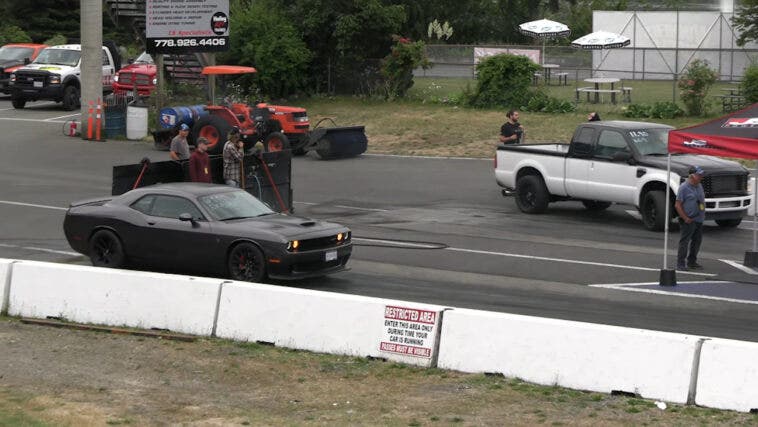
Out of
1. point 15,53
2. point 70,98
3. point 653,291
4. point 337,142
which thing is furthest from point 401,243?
point 15,53

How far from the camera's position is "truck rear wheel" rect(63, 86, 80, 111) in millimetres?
40844

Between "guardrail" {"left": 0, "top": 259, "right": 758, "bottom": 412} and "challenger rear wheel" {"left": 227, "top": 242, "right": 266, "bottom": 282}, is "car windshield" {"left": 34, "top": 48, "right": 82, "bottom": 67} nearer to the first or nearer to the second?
"challenger rear wheel" {"left": 227, "top": 242, "right": 266, "bottom": 282}

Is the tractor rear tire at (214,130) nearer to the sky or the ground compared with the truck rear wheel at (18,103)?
nearer to the ground

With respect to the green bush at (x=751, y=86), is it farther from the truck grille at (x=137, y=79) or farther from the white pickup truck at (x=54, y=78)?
the white pickup truck at (x=54, y=78)

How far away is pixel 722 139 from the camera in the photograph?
16.8 meters

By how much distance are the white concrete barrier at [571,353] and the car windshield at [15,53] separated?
37.5 metres

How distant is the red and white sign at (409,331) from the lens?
40.5ft

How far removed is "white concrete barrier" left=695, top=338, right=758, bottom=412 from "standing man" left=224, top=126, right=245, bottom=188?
473 inches

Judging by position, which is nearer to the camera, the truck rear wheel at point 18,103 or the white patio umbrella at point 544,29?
the truck rear wheel at point 18,103

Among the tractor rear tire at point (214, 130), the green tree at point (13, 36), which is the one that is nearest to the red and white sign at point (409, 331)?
the tractor rear tire at point (214, 130)

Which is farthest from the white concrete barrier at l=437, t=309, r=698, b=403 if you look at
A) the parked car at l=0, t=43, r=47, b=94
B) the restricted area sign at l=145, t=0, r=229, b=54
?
the parked car at l=0, t=43, r=47, b=94

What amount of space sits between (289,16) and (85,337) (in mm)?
30815

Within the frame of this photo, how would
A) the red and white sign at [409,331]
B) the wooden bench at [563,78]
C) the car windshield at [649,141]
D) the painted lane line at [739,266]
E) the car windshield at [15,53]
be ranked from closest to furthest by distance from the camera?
the red and white sign at [409,331] → the painted lane line at [739,266] → the car windshield at [649,141] → the car windshield at [15,53] → the wooden bench at [563,78]

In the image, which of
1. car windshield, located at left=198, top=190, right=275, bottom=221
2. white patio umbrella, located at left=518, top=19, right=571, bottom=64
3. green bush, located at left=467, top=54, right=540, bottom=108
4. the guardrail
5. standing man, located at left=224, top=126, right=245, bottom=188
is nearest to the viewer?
the guardrail
